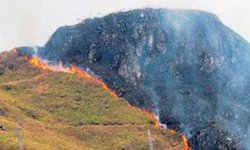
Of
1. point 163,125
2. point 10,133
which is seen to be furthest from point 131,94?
point 10,133

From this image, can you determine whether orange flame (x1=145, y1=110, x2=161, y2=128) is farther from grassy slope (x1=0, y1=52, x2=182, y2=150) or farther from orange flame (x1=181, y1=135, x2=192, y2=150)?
orange flame (x1=181, y1=135, x2=192, y2=150)

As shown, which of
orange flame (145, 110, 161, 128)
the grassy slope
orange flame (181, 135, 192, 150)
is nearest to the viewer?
the grassy slope

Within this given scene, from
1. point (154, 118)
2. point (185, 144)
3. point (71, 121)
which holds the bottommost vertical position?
point (185, 144)

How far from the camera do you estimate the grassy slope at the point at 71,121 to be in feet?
504

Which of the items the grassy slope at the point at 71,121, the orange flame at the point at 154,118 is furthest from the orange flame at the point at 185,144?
the orange flame at the point at 154,118

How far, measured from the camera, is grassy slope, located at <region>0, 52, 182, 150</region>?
154 metres

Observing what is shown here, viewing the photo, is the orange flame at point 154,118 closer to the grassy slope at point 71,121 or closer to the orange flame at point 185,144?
the grassy slope at point 71,121

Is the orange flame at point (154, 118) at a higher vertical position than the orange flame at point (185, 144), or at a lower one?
higher

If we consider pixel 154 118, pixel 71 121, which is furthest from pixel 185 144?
pixel 71 121

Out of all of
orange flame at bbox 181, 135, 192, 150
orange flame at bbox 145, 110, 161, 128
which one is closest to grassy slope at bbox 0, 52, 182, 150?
orange flame at bbox 181, 135, 192, 150

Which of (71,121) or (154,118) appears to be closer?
(71,121)

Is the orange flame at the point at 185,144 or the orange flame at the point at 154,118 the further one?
the orange flame at the point at 154,118

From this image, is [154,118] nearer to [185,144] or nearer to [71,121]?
[185,144]

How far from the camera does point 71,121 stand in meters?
178
